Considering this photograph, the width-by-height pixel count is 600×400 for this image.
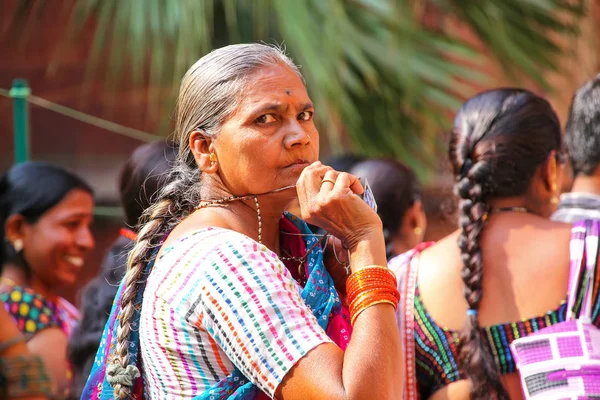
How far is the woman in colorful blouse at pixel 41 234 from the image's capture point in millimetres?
3779

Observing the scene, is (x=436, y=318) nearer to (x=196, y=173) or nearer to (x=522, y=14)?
(x=196, y=173)

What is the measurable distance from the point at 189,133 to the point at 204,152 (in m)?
0.06

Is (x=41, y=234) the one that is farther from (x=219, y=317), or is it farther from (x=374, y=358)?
(x=374, y=358)

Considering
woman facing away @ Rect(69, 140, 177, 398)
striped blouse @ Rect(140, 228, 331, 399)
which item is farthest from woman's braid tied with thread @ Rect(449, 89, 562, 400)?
woman facing away @ Rect(69, 140, 177, 398)

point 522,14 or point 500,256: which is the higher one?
point 522,14

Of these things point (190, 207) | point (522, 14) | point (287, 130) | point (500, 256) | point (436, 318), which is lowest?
point (436, 318)

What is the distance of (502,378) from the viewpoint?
2.47 m

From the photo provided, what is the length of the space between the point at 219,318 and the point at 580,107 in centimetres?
213

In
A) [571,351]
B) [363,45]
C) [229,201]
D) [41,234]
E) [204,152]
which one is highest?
[363,45]

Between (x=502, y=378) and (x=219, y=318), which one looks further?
(x=502, y=378)

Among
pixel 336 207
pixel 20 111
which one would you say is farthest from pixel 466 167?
pixel 20 111

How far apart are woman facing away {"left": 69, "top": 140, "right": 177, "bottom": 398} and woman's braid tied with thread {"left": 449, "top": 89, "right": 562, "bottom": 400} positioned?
1146mm

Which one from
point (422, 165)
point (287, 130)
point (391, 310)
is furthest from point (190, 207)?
point (422, 165)

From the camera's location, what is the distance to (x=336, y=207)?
6.03ft
